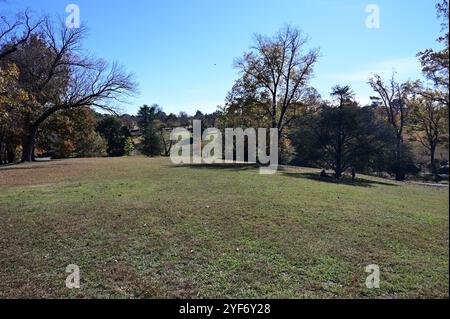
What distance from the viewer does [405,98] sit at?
31500mm

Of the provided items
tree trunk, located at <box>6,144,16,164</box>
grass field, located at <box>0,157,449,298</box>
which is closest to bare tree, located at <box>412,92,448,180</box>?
grass field, located at <box>0,157,449,298</box>

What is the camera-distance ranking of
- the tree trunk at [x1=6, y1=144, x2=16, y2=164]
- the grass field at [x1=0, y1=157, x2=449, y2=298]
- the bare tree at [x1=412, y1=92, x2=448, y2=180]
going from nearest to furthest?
the bare tree at [x1=412, y1=92, x2=448, y2=180] < the grass field at [x1=0, y1=157, x2=449, y2=298] < the tree trunk at [x1=6, y1=144, x2=16, y2=164]

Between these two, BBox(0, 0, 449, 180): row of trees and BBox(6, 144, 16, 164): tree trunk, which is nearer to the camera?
BBox(0, 0, 449, 180): row of trees

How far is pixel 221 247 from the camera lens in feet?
19.2

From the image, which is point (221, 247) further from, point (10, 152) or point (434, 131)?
point (10, 152)

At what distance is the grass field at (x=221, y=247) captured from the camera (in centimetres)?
423

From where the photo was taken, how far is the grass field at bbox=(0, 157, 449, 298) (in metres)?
4.23

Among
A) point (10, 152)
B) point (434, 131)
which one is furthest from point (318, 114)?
point (10, 152)

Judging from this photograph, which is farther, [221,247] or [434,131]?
[221,247]

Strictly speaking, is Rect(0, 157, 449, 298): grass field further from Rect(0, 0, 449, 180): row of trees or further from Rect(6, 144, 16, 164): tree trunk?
Rect(6, 144, 16, 164): tree trunk

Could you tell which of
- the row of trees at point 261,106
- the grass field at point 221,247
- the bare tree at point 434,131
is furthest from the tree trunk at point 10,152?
the bare tree at point 434,131

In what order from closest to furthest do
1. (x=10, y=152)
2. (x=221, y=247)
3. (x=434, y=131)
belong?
(x=434, y=131) → (x=221, y=247) → (x=10, y=152)

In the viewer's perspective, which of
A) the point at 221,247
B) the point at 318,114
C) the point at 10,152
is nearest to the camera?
the point at 221,247

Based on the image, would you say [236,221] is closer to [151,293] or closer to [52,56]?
[151,293]
